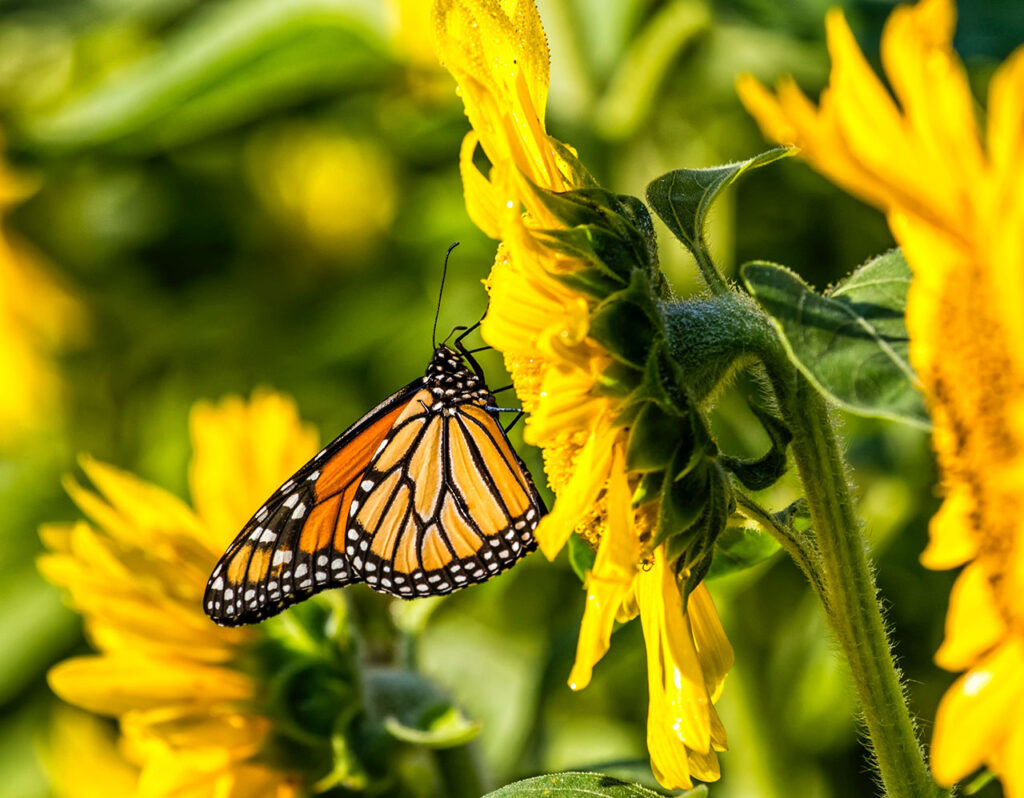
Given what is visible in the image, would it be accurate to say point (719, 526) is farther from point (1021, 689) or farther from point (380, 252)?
point (380, 252)

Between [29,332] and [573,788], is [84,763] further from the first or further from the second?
[573,788]

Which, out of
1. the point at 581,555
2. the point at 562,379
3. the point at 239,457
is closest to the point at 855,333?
the point at 562,379

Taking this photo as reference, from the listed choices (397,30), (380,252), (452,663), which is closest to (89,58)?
(380,252)

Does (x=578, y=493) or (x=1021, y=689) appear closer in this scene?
(x=1021, y=689)

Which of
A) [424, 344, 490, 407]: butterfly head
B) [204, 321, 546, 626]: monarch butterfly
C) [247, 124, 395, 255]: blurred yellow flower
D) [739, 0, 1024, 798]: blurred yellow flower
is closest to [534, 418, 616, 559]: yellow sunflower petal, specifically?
[739, 0, 1024, 798]: blurred yellow flower

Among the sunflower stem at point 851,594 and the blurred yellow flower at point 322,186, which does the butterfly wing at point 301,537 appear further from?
the blurred yellow flower at point 322,186

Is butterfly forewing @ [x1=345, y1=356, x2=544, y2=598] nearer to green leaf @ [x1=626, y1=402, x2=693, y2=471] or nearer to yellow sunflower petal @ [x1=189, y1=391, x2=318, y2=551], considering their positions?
yellow sunflower petal @ [x1=189, y1=391, x2=318, y2=551]
